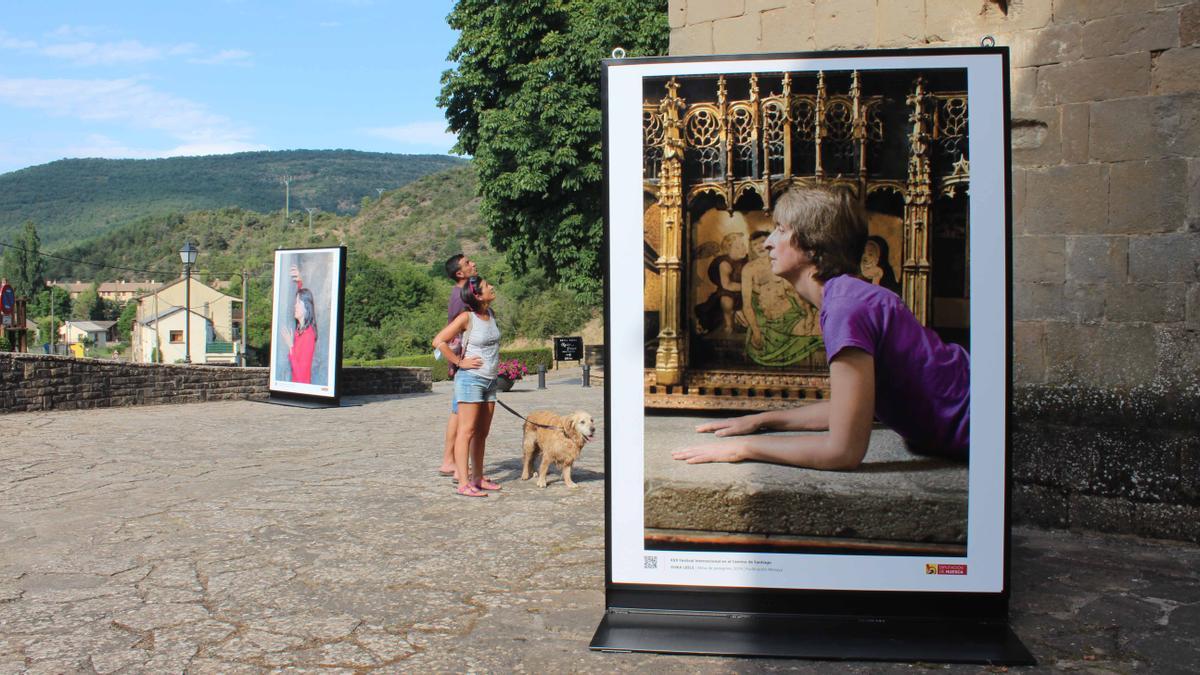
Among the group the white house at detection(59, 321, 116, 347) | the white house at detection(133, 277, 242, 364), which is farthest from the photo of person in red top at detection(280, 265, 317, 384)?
the white house at detection(59, 321, 116, 347)

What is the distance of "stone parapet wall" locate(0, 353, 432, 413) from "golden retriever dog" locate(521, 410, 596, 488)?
887cm

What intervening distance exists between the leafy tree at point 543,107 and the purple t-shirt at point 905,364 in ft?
53.6

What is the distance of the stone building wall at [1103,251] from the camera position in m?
5.56

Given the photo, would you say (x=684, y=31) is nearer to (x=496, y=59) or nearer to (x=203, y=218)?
(x=496, y=59)

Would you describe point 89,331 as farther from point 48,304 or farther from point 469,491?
point 469,491

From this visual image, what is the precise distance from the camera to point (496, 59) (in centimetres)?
2152

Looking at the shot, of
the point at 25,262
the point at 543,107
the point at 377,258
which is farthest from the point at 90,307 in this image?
the point at 543,107

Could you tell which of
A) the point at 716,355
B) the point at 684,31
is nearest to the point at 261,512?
the point at 716,355

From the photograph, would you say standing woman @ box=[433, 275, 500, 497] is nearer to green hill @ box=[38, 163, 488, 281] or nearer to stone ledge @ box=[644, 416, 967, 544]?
stone ledge @ box=[644, 416, 967, 544]

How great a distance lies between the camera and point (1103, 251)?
5.76 m

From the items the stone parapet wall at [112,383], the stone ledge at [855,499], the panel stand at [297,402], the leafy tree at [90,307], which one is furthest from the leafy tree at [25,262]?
the stone ledge at [855,499]

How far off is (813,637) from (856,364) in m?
1.05

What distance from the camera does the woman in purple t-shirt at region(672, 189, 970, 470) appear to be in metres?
3.80

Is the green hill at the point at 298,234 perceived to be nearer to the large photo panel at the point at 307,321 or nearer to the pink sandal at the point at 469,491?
the large photo panel at the point at 307,321
